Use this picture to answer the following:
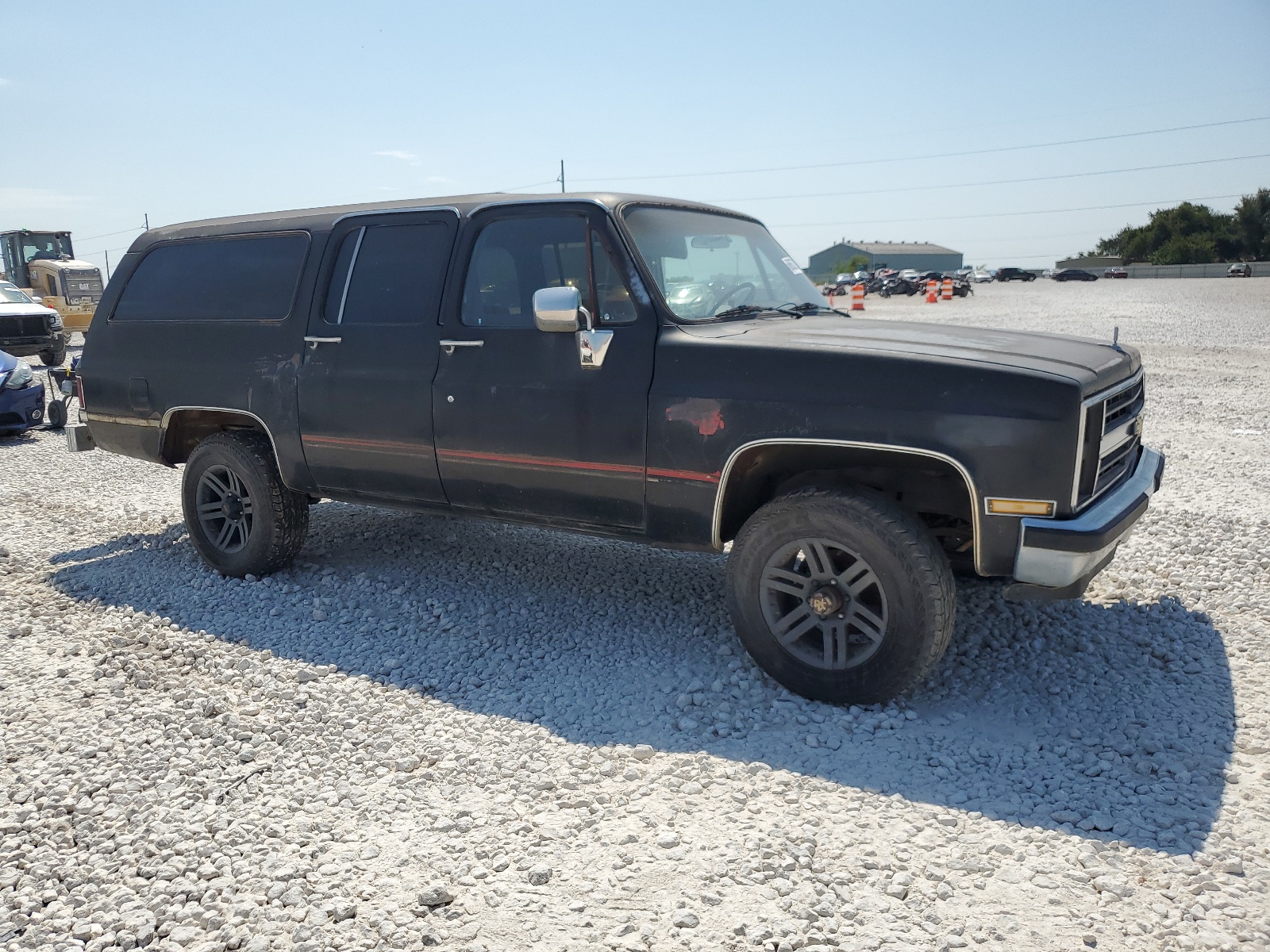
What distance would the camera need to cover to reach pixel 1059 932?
260 centimetres

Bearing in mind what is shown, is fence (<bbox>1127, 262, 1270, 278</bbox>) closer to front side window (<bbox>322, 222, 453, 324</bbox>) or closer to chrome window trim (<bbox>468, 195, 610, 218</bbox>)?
chrome window trim (<bbox>468, 195, 610, 218</bbox>)

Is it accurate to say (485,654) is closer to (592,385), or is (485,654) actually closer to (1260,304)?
(592,385)

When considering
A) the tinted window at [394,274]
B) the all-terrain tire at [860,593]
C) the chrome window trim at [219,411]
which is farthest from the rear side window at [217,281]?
the all-terrain tire at [860,593]

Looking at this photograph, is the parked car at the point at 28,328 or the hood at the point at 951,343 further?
the parked car at the point at 28,328

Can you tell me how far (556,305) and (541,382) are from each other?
467 millimetres

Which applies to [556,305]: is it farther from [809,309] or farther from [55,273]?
[55,273]

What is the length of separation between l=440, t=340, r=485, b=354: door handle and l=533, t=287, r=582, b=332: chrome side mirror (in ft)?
1.90

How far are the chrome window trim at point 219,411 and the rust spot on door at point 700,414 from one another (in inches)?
102

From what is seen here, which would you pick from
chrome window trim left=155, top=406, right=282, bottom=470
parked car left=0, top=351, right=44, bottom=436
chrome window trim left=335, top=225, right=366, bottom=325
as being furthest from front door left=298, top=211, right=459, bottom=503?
parked car left=0, top=351, right=44, bottom=436

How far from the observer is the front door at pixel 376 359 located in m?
4.80

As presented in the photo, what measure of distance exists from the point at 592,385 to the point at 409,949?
2413 millimetres

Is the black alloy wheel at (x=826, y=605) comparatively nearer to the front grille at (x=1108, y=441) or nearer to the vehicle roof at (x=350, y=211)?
the front grille at (x=1108, y=441)

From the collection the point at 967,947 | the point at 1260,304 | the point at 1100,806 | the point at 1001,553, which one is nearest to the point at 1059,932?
the point at 967,947

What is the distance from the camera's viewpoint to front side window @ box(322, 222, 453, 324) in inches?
A: 190
